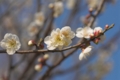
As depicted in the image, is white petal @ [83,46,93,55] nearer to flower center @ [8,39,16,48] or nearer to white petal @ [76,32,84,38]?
white petal @ [76,32,84,38]

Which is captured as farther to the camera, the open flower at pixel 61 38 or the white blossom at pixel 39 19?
the white blossom at pixel 39 19

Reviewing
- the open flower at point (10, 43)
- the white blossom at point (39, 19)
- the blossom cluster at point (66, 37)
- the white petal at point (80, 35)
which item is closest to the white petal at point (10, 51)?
the open flower at point (10, 43)

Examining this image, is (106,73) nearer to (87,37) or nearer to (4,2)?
(4,2)

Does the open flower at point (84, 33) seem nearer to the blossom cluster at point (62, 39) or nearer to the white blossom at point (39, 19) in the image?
the blossom cluster at point (62, 39)

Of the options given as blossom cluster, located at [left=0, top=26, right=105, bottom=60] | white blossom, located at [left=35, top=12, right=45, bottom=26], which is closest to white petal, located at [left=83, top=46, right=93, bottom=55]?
blossom cluster, located at [left=0, top=26, right=105, bottom=60]

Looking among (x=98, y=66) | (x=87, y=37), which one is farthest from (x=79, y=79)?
(x=87, y=37)

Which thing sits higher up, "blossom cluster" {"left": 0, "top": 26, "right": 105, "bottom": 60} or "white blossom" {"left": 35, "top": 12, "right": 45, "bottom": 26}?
"white blossom" {"left": 35, "top": 12, "right": 45, "bottom": 26}

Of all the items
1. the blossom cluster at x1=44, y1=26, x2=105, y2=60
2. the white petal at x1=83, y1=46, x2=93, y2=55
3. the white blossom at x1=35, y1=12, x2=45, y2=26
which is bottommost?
the white petal at x1=83, y1=46, x2=93, y2=55

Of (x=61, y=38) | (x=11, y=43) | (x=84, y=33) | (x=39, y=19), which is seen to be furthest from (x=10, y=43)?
(x=39, y=19)
